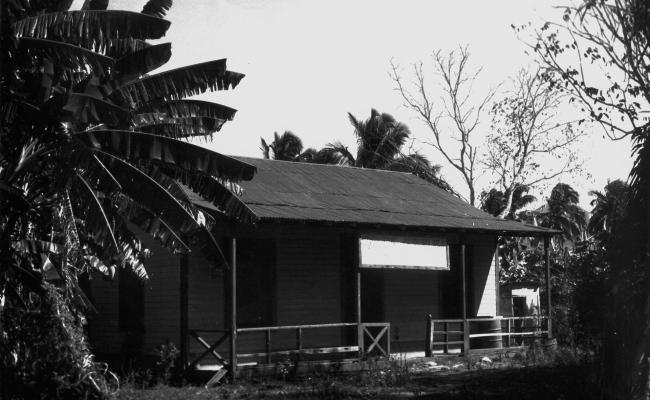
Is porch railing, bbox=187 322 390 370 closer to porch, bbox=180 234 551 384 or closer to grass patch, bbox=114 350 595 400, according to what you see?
porch, bbox=180 234 551 384

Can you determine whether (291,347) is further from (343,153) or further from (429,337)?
(343,153)

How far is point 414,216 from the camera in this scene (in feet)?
71.8

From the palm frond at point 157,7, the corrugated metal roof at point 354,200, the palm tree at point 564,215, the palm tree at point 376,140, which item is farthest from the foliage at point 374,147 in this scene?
the palm frond at point 157,7

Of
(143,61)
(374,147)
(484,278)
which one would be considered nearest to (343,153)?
(374,147)

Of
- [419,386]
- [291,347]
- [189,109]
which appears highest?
[189,109]

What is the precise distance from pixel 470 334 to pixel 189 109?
410 inches

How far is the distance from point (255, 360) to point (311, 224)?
294 centimetres

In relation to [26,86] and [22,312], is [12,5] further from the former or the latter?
[22,312]

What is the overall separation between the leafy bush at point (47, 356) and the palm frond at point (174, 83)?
9.83 feet

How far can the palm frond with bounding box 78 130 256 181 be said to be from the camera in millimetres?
13334

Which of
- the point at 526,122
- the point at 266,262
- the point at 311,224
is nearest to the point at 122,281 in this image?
the point at 266,262

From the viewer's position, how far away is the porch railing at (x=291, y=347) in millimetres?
17531

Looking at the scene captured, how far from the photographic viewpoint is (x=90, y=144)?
44.2 feet

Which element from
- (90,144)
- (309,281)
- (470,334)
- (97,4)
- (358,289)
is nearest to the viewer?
(90,144)
